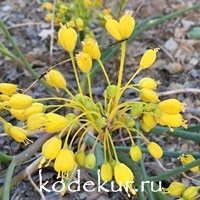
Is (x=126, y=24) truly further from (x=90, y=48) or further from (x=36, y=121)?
(x=36, y=121)

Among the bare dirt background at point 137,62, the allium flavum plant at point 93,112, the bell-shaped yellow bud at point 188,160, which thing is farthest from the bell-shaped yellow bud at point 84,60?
the bare dirt background at point 137,62

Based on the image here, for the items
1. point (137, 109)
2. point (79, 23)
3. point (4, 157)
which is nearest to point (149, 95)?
point (137, 109)

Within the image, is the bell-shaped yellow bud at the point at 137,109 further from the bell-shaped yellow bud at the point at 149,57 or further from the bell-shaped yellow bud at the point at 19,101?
the bell-shaped yellow bud at the point at 19,101

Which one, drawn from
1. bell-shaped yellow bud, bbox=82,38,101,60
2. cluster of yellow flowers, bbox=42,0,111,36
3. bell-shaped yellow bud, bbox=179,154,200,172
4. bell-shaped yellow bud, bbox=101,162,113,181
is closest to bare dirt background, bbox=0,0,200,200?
cluster of yellow flowers, bbox=42,0,111,36

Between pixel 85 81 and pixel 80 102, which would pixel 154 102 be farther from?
pixel 85 81

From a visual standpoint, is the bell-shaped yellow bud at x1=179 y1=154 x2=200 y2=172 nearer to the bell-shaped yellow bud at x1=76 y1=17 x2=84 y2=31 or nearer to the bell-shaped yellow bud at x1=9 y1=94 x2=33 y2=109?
the bell-shaped yellow bud at x1=9 y1=94 x2=33 y2=109

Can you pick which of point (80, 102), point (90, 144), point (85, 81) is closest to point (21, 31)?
point (85, 81)
